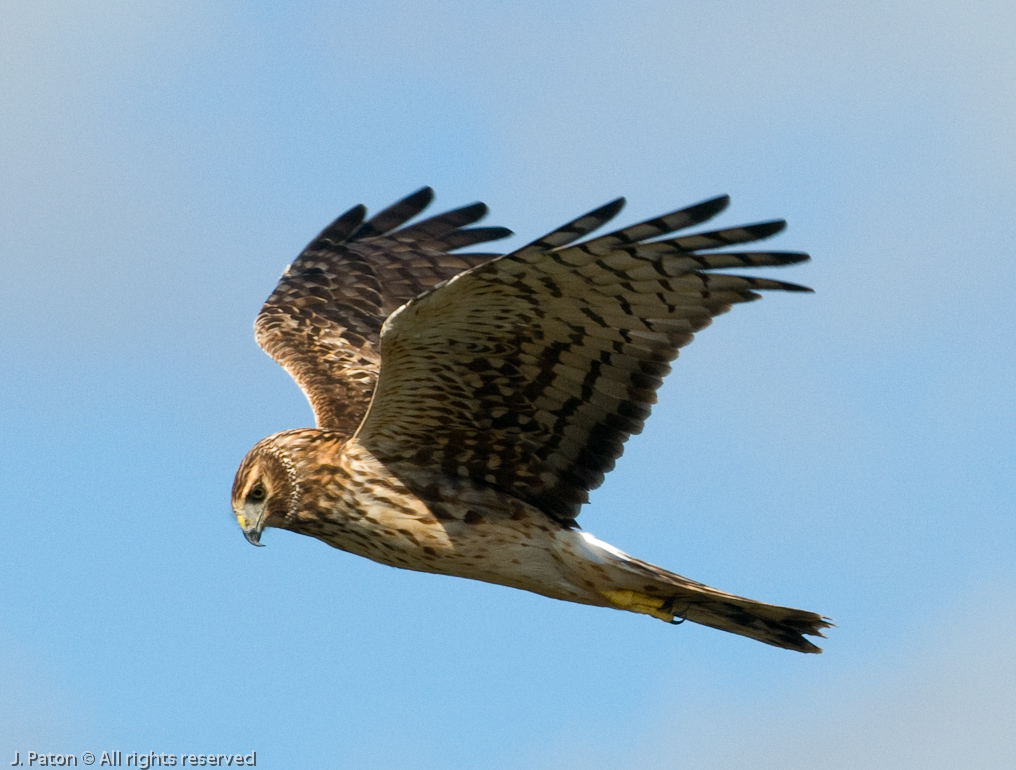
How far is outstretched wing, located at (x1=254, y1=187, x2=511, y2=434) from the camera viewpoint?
9.42 metres

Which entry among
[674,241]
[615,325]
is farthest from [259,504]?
[674,241]

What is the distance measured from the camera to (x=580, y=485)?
26.0 ft

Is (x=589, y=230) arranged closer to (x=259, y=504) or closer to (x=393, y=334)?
(x=393, y=334)

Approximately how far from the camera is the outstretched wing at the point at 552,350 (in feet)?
22.2

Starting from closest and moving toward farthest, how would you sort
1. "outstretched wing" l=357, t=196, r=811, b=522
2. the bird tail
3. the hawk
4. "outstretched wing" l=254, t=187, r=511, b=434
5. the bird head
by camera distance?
"outstretched wing" l=357, t=196, r=811, b=522, the hawk, the bird tail, the bird head, "outstretched wing" l=254, t=187, r=511, b=434

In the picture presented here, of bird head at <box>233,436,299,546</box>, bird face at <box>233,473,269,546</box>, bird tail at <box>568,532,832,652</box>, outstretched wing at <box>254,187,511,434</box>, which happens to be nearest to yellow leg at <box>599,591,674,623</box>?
bird tail at <box>568,532,832,652</box>

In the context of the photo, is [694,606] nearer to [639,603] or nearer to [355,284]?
[639,603]

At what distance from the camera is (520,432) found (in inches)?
308

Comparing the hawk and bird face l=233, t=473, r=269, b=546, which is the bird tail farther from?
bird face l=233, t=473, r=269, b=546

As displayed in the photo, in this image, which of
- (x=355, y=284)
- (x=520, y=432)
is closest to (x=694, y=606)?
(x=520, y=432)

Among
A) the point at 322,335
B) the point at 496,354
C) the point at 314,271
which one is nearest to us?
the point at 496,354

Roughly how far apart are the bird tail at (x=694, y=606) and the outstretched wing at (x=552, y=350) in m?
0.41

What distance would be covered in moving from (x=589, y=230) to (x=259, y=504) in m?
2.54

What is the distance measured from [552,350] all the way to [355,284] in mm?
3102
